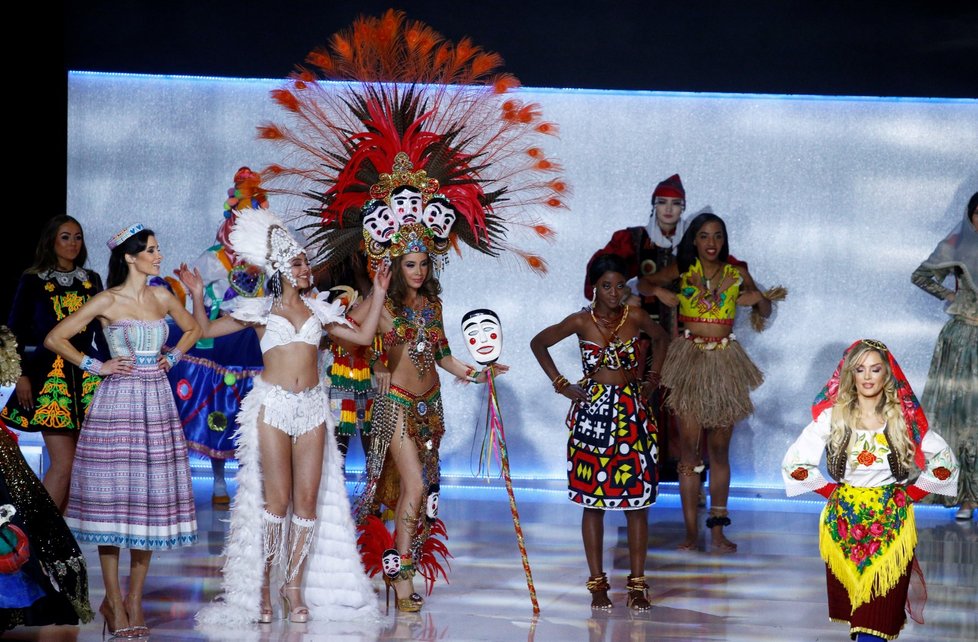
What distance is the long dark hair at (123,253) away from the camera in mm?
5077

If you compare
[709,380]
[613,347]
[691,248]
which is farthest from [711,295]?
[613,347]

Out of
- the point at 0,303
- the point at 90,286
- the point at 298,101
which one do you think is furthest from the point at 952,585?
the point at 0,303

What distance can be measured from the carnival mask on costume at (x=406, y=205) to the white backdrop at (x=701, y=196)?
3.57 metres

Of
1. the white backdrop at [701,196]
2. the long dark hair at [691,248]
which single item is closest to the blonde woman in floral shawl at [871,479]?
the long dark hair at [691,248]

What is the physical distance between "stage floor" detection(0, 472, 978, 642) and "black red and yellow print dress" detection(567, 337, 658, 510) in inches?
19.6

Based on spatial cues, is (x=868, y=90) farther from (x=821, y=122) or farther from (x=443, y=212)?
(x=443, y=212)

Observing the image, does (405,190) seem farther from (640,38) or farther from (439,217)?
(640,38)

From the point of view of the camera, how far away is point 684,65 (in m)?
8.52

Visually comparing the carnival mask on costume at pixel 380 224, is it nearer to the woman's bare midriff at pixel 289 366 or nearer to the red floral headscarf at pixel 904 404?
the woman's bare midriff at pixel 289 366

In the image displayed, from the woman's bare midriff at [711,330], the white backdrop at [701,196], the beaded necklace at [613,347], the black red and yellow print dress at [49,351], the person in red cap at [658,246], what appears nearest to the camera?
the beaded necklace at [613,347]

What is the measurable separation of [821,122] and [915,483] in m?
4.92

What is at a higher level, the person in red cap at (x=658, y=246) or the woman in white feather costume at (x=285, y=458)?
the person in red cap at (x=658, y=246)

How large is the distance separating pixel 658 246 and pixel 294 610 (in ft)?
11.2

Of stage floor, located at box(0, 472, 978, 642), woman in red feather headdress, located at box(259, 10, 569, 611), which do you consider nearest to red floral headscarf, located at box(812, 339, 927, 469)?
stage floor, located at box(0, 472, 978, 642)
